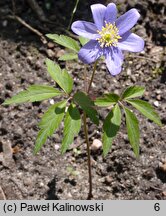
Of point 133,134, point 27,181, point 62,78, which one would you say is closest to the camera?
point 133,134

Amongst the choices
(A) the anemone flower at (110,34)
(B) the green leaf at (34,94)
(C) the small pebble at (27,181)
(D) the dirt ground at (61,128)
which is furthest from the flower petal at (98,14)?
(C) the small pebble at (27,181)

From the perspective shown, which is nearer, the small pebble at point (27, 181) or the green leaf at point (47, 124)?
the green leaf at point (47, 124)

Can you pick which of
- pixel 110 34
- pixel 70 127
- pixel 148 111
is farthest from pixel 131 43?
pixel 70 127

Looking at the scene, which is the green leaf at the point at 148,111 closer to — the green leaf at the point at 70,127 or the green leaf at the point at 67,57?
the green leaf at the point at 70,127

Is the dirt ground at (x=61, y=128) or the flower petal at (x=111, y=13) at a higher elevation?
the flower petal at (x=111, y=13)

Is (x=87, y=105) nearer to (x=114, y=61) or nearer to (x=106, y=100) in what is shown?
(x=106, y=100)

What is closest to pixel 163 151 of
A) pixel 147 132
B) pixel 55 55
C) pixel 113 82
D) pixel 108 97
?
pixel 147 132
